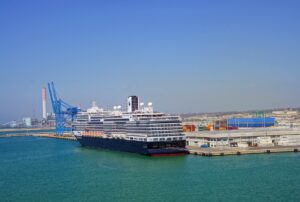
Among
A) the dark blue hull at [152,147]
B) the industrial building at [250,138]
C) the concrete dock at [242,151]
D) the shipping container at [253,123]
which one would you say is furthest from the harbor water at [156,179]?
the shipping container at [253,123]

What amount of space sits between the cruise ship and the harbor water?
2.90ft

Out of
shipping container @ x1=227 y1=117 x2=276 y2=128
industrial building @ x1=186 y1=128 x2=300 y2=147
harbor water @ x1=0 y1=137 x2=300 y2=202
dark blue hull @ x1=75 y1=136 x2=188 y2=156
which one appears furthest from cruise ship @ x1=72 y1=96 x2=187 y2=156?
shipping container @ x1=227 y1=117 x2=276 y2=128

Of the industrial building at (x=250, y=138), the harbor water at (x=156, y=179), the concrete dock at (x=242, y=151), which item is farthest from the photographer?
the industrial building at (x=250, y=138)

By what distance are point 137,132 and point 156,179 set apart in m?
8.91

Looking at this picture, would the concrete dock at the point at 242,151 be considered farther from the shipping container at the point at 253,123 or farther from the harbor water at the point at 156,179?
the shipping container at the point at 253,123

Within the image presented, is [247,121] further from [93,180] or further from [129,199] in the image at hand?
[129,199]

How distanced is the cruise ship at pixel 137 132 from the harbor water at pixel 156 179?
34.8 inches

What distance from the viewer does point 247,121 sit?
136 ft

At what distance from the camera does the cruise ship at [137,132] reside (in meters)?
25.2

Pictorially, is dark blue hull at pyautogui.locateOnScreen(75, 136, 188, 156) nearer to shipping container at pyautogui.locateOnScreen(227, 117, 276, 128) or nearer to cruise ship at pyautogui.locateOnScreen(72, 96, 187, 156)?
cruise ship at pyautogui.locateOnScreen(72, 96, 187, 156)

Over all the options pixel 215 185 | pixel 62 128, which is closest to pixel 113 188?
pixel 215 185

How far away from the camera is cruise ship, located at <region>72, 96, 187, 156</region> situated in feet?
82.6

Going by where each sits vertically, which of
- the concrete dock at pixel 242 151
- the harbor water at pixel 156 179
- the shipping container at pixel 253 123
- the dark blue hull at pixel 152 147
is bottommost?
the harbor water at pixel 156 179

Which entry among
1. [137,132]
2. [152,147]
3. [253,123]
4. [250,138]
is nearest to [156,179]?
[152,147]
